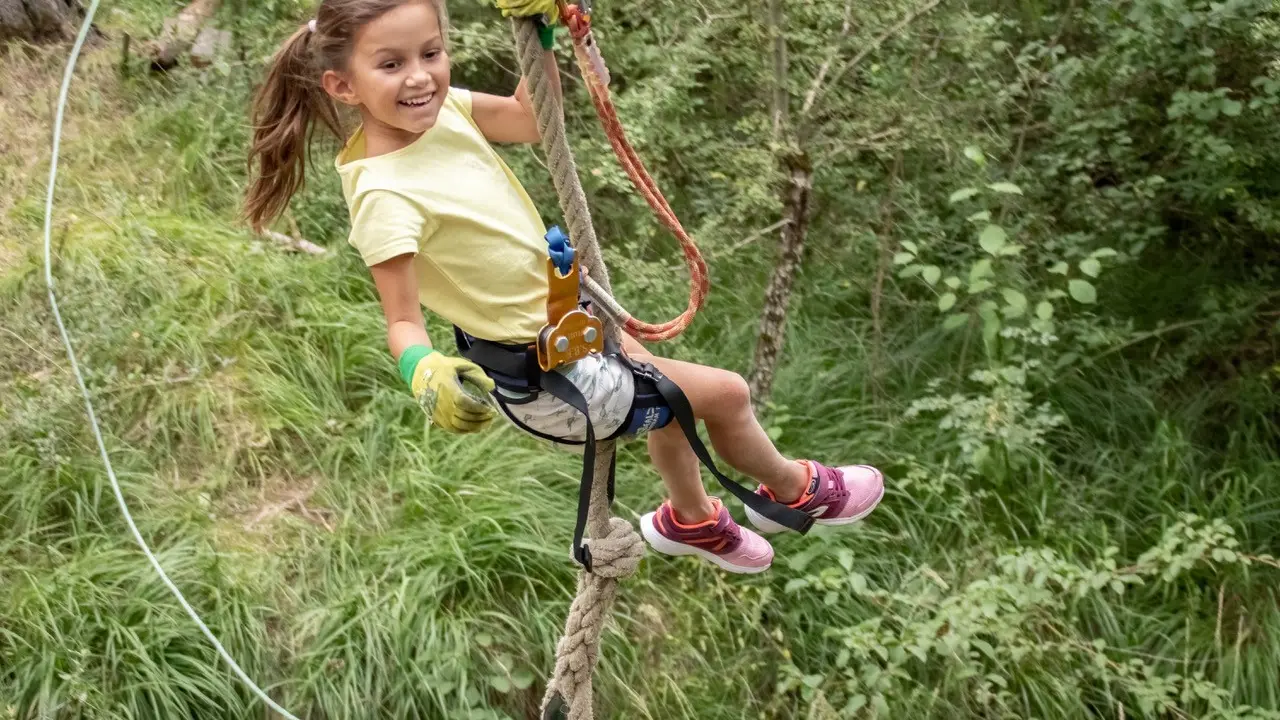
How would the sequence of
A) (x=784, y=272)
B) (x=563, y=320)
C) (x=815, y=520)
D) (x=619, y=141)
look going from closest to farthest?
1. (x=563, y=320)
2. (x=619, y=141)
3. (x=815, y=520)
4. (x=784, y=272)

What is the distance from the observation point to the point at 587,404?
1781mm

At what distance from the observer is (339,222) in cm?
460

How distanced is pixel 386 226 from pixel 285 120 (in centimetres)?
36

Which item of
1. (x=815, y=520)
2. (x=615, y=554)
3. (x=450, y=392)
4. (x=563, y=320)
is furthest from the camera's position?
(x=815, y=520)

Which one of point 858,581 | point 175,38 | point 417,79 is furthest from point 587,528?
point 175,38

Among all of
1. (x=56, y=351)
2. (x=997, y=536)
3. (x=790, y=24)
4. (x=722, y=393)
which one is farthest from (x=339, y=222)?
(x=722, y=393)

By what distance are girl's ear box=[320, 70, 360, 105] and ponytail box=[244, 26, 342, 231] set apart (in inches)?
2.9

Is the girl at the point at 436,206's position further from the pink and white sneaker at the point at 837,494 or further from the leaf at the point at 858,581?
the leaf at the point at 858,581

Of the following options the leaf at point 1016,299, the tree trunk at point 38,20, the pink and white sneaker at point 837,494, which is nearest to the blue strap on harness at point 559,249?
the pink and white sneaker at point 837,494

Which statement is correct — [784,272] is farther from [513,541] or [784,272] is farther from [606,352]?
[606,352]

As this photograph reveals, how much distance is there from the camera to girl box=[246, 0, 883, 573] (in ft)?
5.38

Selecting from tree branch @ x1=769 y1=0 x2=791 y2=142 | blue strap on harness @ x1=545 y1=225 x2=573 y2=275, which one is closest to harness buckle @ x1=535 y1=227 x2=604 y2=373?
blue strap on harness @ x1=545 y1=225 x2=573 y2=275

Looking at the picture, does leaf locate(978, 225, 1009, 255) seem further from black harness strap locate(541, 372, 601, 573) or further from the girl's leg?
black harness strap locate(541, 372, 601, 573)

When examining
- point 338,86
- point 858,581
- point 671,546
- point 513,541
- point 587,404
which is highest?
point 338,86
